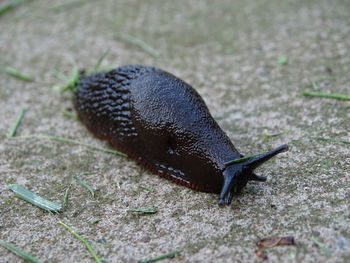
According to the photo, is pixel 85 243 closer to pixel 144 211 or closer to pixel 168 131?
pixel 144 211

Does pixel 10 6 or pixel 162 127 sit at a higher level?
pixel 10 6

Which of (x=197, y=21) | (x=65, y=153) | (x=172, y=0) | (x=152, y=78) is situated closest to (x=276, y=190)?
(x=152, y=78)

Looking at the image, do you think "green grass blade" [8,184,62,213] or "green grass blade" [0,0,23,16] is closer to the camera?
"green grass blade" [8,184,62,213]

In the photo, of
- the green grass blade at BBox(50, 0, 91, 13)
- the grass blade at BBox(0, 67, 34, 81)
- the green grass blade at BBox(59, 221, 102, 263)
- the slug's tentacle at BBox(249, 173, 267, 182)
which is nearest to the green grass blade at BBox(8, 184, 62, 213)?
the green grass blade at BBox(59, 221, 102, 263)

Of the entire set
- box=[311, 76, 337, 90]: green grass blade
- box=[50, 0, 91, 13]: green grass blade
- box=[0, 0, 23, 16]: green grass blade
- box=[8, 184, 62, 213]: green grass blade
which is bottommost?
box=[8, 184, 62, 213]: green grass blade

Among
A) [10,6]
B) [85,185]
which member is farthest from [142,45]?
[85,185]

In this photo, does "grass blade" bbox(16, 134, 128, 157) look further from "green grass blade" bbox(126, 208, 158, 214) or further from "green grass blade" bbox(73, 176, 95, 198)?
"green grass blade" bbox(126, 208, 158, 214)

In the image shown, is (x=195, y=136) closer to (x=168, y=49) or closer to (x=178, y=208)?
(x=178, y=208)

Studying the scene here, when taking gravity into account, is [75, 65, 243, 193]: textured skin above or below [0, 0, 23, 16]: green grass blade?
below
